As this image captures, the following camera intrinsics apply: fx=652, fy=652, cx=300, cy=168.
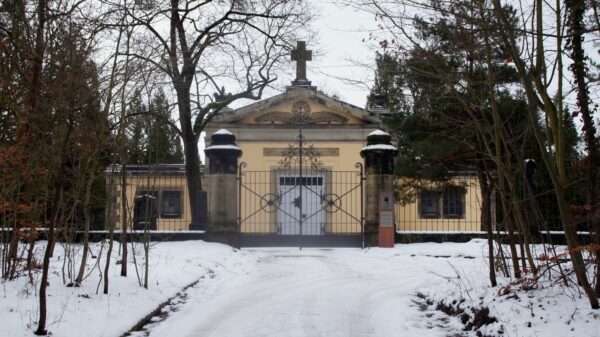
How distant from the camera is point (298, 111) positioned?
80.4 feet

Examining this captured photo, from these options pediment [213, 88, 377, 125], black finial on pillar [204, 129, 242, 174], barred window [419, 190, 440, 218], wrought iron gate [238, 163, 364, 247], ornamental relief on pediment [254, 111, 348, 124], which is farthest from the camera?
barred window [419, 190, 440, 218]

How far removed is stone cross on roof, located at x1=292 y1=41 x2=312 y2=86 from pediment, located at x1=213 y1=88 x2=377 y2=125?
39.4 inches

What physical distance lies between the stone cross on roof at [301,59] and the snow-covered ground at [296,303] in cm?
1301

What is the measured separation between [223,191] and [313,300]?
26.6 ft

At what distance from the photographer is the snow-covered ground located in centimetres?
622

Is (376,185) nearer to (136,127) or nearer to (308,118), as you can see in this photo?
(308,118)

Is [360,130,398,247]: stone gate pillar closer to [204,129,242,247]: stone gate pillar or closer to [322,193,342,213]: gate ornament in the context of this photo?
[322,193,342,213]: gate ornament

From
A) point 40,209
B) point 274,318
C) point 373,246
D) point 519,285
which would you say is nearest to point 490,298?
point 519,285

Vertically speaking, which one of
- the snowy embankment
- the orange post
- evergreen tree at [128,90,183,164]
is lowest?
the snowy embankment

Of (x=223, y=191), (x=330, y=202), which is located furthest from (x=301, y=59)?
(x=223, y=191)

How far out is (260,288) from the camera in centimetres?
1013

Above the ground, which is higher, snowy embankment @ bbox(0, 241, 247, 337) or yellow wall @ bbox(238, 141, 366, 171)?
yellow wall @ bbox(238, 141, 366, 171)

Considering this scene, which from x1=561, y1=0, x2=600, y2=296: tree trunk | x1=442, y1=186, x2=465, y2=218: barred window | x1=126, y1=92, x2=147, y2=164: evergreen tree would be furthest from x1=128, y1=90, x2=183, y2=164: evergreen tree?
x1=442, y1=186, x2=465, y2=218: barred window

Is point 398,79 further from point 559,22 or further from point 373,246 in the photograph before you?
point 373,246
